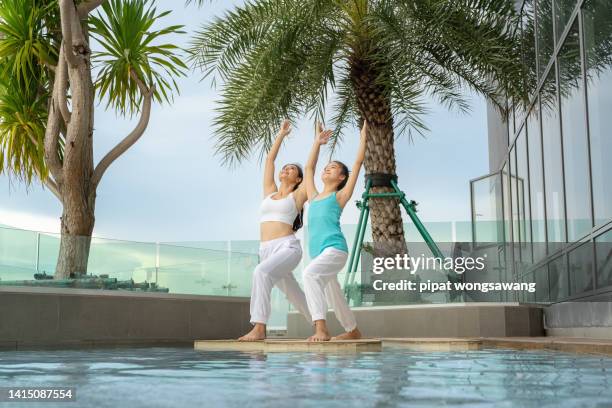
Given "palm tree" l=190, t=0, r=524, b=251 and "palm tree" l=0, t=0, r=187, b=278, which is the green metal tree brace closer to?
"palm tree" l=190, t=0, r=524, b=251

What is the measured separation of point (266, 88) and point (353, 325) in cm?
569

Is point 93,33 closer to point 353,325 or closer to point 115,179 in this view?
point 353,325

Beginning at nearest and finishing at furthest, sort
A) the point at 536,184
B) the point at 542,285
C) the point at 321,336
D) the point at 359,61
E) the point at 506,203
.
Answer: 1. the point at 321,336
2. the point at 542,285
3. the point at 536,184
4. the point at 359,61
5. the point at 506,203

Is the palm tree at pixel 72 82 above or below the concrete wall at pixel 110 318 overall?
above

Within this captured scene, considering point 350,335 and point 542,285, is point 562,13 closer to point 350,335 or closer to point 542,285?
point 542,285

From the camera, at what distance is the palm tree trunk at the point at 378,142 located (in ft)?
39.5

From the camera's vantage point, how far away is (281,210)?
22.4 feet

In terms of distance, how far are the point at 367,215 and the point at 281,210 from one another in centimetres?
616

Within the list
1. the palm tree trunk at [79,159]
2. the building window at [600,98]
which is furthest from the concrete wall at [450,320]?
the palm tree trunk at [79,159]

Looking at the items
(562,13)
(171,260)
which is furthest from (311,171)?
(171,260)

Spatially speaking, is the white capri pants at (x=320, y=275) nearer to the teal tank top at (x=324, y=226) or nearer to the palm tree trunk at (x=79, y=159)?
the teal tank top at (x=324, y=226)

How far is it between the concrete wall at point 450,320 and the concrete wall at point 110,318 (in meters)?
1.68

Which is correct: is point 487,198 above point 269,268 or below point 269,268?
above

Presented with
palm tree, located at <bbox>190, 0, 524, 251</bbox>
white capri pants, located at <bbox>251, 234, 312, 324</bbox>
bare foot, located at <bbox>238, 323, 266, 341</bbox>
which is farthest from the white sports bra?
palm tree, located at <bbox>190, 0, 524, 251</bbox>
